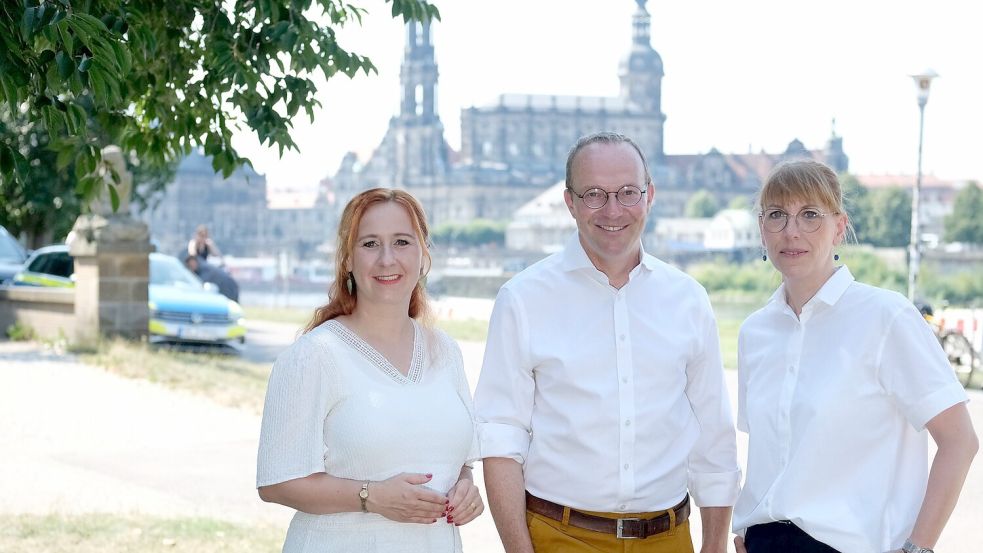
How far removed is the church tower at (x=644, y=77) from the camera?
388ft

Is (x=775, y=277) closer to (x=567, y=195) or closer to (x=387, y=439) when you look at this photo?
→ (x=567, y=195)

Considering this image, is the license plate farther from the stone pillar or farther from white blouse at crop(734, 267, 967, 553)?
white blouse at crop(734, 267, 967, 553)

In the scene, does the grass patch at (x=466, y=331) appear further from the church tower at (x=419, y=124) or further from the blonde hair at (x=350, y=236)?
the church tower at (x=419, y=124)

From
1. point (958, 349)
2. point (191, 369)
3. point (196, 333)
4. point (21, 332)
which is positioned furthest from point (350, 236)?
point (21, 332)

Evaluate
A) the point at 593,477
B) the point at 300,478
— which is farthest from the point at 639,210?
the point at 300,478

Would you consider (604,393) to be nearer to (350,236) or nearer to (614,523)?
(614,523)

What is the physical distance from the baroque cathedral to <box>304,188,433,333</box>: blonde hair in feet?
348

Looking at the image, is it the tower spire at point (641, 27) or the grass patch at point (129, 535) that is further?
the tower spire at point (641, 27)

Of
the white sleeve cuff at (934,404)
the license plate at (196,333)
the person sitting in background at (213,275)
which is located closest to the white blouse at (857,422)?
the white sleeve cuff at (934,404)

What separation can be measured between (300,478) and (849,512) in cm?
102

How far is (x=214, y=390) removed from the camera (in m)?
10.1

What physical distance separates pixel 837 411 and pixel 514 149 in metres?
113

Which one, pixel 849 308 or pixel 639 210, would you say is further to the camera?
pixel 639 210

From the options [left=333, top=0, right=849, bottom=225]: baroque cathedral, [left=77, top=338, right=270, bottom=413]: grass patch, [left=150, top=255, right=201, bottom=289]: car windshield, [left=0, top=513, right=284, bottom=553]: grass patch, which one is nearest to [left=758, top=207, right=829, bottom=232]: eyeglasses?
[left=0, top=513, right=284, bottom=553]: grass patch
